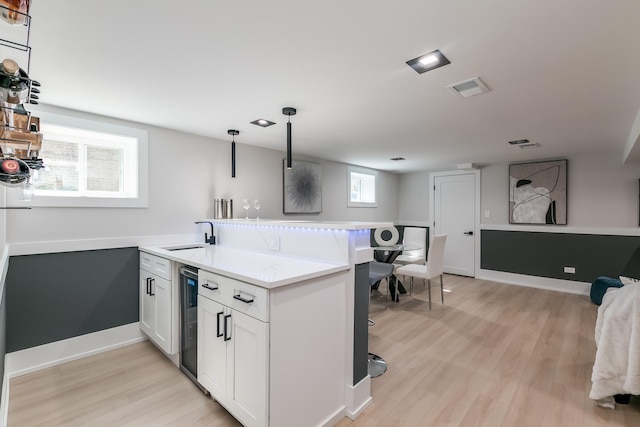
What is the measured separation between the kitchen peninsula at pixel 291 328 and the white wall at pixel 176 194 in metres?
1.16

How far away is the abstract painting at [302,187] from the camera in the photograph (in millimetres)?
4539

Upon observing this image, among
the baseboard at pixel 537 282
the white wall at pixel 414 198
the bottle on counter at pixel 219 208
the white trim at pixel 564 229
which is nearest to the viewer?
the bottle on counter at pixel 219 208

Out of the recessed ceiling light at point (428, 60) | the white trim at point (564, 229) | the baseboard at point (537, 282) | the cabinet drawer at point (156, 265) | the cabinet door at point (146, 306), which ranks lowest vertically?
the baseboard at point (537, 282)

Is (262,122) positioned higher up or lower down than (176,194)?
higher up

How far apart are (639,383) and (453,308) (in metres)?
2.13

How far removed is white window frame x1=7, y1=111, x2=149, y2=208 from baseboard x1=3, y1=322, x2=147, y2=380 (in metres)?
1.22

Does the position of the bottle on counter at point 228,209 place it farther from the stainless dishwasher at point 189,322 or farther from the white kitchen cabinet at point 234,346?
the white kitchen cabinet at point 234,346

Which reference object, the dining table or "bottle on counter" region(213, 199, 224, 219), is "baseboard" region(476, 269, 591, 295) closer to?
the dining table

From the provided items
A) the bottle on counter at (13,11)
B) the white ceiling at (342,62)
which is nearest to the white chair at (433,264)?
the white ceiling at (342,62)

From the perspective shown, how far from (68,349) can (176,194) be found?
1.72 m

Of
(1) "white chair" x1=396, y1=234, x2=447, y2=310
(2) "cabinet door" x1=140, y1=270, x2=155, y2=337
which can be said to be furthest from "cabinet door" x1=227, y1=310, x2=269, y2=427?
(1) "white chair" x1=396, y1=234, x2=447, y2=310

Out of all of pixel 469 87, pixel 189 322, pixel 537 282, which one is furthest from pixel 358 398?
pixel 537 282

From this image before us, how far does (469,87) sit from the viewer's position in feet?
7.09

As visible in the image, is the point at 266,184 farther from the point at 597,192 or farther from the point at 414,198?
the point at 597,192
